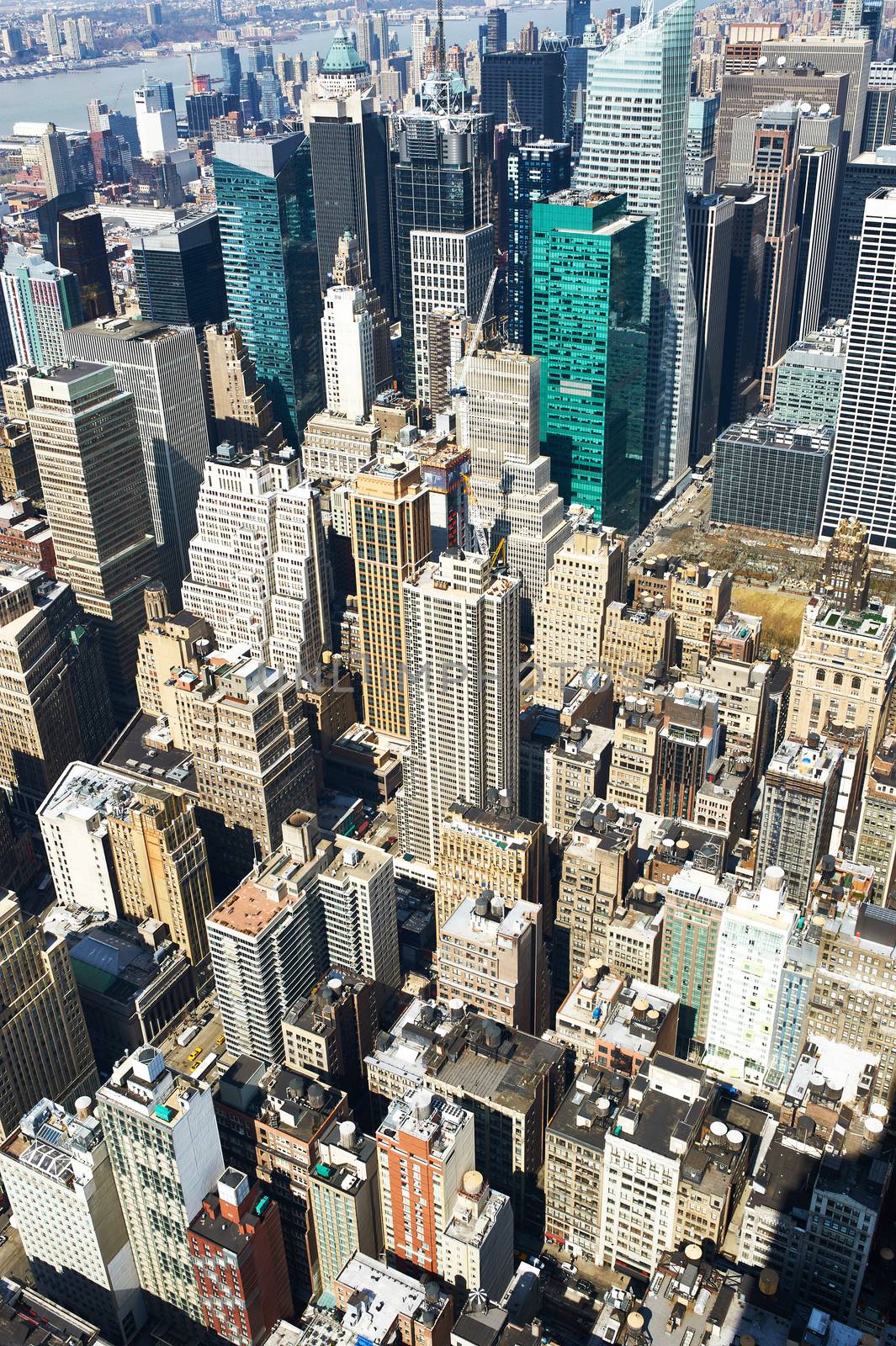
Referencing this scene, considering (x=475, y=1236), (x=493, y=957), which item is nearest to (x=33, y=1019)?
(x=493, y=957)

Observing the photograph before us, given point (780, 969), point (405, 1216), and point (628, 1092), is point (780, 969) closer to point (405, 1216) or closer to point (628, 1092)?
point (628, 1092)

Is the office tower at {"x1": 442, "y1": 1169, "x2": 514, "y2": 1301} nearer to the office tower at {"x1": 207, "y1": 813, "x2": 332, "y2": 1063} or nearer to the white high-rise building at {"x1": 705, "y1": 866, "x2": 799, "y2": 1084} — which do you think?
the office tower at {"x1": 207, "y1": 813, "x2": 332, "y2": 1063}

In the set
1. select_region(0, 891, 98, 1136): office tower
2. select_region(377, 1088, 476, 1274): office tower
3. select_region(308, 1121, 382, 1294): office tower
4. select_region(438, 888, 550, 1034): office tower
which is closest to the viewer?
select_region(377, 1088, 476, 1274): office tower

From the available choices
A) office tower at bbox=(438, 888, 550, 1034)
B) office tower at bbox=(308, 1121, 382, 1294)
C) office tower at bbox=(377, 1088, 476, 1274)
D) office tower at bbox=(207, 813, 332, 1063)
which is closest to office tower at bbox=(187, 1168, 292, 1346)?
office tower at bbox=(308, 1121, 382, 1294)

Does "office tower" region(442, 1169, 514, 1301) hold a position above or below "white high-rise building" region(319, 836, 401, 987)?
below

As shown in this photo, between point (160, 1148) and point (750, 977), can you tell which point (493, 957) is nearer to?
point (750, 977)

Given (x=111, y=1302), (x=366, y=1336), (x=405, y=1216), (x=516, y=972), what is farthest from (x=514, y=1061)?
(x=111, y=1302)

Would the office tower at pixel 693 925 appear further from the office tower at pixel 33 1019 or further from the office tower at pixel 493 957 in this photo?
the office tower at pixel 33 1019
